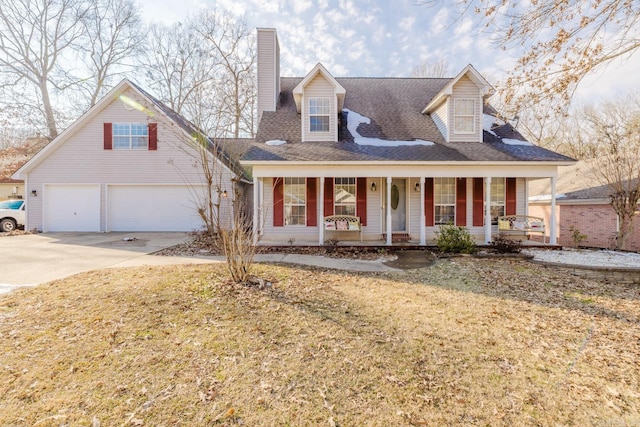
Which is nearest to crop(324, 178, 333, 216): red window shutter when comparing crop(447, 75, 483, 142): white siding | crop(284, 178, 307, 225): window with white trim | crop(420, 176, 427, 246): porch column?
crop(284, 178, 307, 225): window with white trim

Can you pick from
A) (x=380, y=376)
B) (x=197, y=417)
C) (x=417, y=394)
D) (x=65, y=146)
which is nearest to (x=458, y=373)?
(x=417, y=394)

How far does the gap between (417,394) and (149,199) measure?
13.9m

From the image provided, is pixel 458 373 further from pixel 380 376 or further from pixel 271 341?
pixel 271 341

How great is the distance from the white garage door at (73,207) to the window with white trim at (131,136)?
2301 mm

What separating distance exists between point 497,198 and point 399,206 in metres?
3.71

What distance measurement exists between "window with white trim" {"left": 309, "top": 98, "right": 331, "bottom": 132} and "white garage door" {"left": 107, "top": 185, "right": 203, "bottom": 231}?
661cm

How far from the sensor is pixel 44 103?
19.1m

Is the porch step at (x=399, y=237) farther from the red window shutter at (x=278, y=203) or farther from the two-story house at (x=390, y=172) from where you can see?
the red window shutter at (x=278, y=203)

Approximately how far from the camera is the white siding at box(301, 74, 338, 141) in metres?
10.5

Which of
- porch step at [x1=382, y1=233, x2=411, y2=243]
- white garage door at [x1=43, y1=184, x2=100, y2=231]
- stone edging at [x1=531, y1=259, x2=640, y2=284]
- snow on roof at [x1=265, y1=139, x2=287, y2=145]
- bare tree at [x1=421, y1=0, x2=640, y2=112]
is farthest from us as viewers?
white garage door at [x1=43, y1=184, x2=100, y2=231]

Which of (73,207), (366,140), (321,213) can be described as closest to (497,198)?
(366,140)

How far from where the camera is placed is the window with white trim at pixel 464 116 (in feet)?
34.4

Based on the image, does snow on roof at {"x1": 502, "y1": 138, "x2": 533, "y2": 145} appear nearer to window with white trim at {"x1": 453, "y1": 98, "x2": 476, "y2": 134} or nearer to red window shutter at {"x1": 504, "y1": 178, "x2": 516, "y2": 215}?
window with white trim at {"x1": 453, "y1": 98, "x2": 476, "y2": 134}

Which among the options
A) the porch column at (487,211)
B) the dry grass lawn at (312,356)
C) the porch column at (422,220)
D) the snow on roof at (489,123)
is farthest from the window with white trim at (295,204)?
the snow on roof at (489,123)
